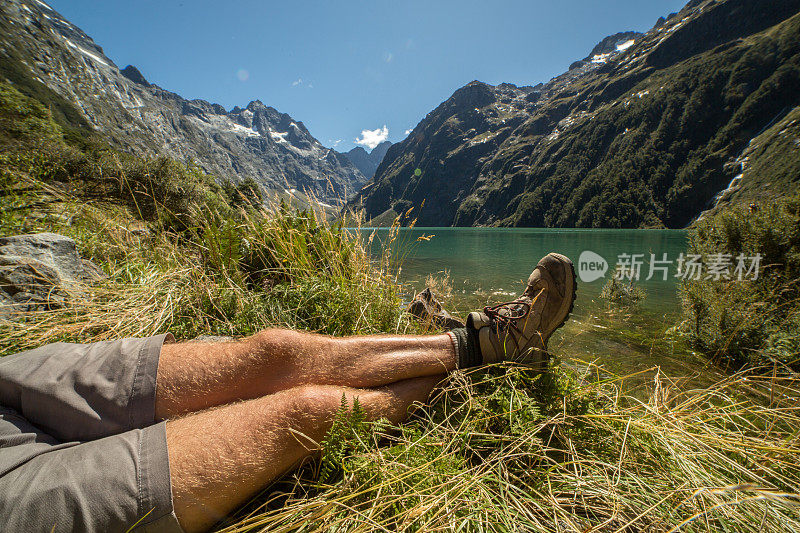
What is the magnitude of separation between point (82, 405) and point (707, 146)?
12907 centimetres

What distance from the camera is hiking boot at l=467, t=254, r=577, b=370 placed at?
1937 mm

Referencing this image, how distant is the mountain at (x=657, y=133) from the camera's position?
7894 centimetres

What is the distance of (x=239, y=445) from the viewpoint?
3.71 ft

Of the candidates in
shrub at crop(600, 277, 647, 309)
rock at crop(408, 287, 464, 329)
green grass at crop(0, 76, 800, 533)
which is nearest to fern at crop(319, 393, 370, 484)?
green grass at crop(0, 76, 800, 533)

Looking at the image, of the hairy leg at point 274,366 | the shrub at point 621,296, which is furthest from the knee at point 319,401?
the shrub at point 621,296

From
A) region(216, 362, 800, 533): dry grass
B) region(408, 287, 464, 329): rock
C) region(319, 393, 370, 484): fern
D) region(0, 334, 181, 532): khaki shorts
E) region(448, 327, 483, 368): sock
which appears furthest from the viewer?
region(408, 287, 464, 329): rock

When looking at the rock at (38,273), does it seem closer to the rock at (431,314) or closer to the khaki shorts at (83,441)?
the khaki shorts at (83,441)

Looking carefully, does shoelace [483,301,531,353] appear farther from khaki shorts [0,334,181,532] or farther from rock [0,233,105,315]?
rock [0,233,105,315]

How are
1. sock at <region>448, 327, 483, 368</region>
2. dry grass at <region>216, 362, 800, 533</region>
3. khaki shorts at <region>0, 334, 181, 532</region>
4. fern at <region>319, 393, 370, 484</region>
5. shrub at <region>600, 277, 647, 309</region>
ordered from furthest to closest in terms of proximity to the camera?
shrub at <region>600, 277, 647, 309</region> < sock at <region>448, 327, 483, 368</region> < fern at <region>319, 393, 370, 484</region> < dry grass at <region>216, 362, 800, 533</region> < khaki shorts at <region>0, 334, 181, 532</region>

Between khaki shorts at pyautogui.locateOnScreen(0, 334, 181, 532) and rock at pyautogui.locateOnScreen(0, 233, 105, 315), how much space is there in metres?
1.22

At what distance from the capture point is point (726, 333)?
14.9 feet

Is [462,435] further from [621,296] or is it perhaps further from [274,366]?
[621,296]

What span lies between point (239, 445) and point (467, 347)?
1.32 metres

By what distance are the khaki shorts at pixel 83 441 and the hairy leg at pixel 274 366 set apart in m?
0.09
